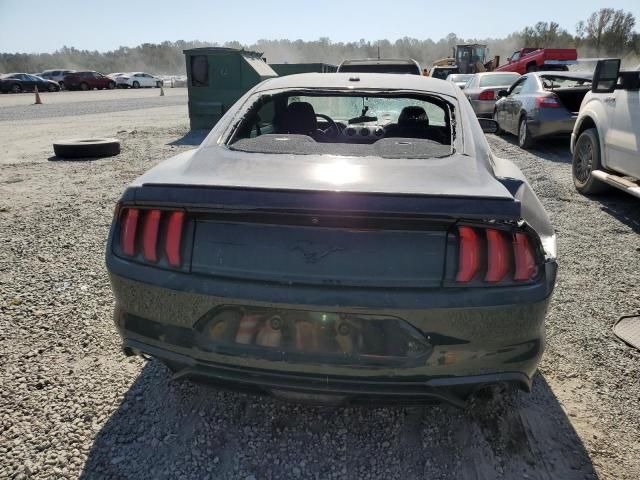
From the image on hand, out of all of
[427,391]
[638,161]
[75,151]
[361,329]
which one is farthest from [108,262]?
[75,151]

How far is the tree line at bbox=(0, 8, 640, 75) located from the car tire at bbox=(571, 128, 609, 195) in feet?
163

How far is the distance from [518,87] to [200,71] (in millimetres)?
8146

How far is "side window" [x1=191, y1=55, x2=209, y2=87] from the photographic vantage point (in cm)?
1338

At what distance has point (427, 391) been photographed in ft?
6.05

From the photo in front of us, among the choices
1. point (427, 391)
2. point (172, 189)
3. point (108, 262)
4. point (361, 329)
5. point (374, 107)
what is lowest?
point (427, 391)

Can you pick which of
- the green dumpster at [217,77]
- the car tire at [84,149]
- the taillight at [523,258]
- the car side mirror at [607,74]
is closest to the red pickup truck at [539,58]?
the green dumpster at [217,77]

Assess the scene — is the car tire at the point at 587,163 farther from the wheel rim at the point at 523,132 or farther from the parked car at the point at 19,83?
the parked car at the point at 19,83

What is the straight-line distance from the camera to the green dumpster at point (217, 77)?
1327cm

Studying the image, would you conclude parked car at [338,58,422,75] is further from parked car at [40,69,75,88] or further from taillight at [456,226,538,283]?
parked car at [40,69,75,88]

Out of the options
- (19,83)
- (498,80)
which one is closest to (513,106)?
(498,80)

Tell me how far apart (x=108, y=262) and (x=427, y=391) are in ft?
4.60

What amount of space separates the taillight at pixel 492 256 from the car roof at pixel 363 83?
157 cm

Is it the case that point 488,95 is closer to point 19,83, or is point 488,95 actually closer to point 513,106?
point 513,106

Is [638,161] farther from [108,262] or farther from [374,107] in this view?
[108,262]
